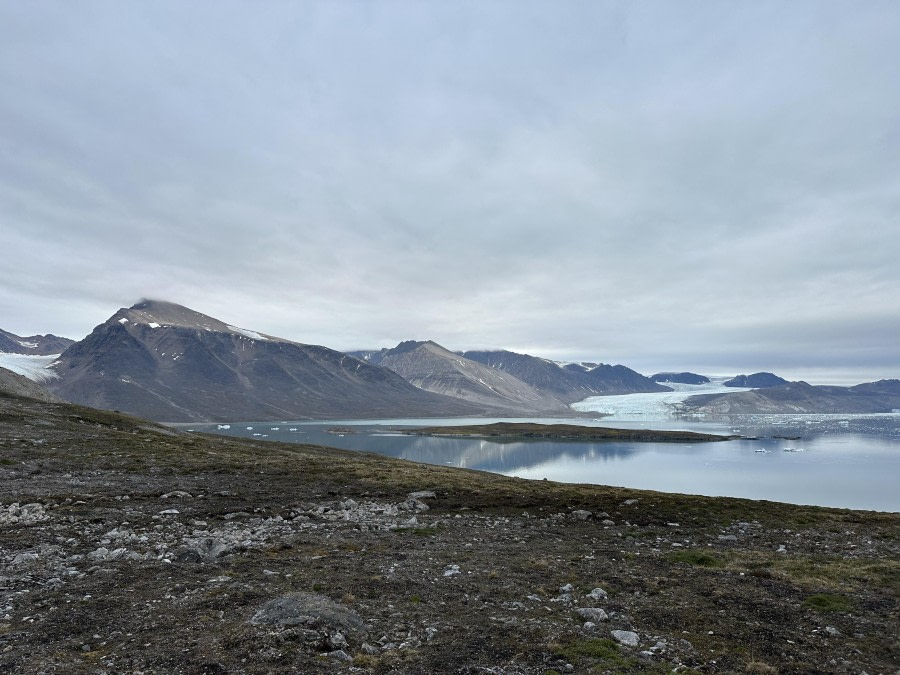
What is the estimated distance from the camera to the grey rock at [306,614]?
9.69 meters

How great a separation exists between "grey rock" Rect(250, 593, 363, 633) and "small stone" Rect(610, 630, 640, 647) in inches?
203

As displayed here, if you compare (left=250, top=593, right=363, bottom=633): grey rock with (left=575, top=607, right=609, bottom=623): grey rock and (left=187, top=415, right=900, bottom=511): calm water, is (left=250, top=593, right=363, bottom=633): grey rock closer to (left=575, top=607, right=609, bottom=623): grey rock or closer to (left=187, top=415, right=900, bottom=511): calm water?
(left=575, top=607, right=609, bottom=623): grey rock

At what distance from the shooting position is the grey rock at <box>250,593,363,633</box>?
31.8 ft

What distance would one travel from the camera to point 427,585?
13.1 m

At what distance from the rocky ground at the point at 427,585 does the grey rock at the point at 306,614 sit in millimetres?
46

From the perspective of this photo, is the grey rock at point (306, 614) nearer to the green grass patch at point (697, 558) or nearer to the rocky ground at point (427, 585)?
the rocky ground at point (427, 585)

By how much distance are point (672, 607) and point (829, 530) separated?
1627cm

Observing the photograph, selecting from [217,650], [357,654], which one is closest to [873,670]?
[357,654]

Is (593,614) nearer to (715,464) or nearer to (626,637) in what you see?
(626,637)

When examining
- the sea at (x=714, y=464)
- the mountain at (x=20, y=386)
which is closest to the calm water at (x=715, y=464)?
the sea at (x=714, y=464)

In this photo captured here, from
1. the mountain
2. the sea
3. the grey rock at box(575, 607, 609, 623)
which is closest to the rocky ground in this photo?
the grey rock at box(575, 607, 609, 623)

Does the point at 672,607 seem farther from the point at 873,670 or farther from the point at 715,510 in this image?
the point at 715,510

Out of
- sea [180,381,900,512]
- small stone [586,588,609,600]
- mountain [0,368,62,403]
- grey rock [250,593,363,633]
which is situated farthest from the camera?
mountain [0,368,62,403]

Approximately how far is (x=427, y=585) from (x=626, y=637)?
5.32 m
